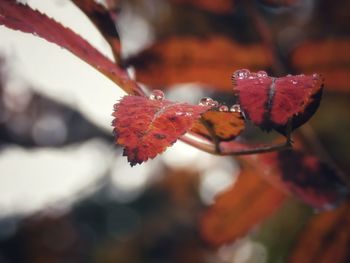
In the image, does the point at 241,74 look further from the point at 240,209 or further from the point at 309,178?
the point at 240,209

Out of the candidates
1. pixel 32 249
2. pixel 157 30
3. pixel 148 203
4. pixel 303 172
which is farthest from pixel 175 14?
pixel 148 203

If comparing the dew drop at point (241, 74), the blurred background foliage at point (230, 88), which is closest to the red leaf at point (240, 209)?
the blurred background foliage at point (230, 88)

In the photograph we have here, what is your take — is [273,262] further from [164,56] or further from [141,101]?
[141,101]

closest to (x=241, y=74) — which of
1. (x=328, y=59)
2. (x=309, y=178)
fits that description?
(x=309, y=178)

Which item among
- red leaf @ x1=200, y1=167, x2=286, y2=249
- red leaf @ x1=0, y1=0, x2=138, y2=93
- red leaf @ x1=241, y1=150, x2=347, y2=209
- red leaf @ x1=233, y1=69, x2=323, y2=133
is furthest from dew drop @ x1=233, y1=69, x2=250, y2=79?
red leaf @ x1=200, y1=167, x2=286, y2=249

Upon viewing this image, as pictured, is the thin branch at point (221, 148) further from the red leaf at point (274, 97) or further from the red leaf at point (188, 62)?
the red leaf at point (188, 62)
